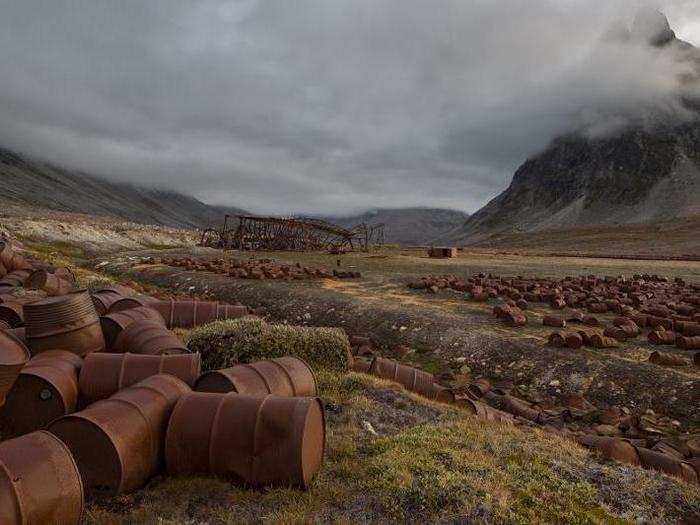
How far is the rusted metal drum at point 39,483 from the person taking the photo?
4.07 m

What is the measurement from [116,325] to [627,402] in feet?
35.5

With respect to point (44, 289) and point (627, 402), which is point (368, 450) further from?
point (44, 289)

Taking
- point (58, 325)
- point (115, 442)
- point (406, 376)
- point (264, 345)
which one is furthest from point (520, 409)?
point (58, 325)

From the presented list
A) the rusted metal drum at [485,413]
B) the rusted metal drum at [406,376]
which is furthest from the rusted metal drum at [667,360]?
the rusted metal drum at [406,376]

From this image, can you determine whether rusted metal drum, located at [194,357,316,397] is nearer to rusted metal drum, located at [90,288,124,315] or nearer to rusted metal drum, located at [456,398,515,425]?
rusted metal drum, located at [456,398,515,425]

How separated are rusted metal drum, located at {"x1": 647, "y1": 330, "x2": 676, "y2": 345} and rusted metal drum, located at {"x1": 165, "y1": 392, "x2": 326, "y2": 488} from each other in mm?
11822

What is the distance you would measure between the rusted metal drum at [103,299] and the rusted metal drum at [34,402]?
170 inches

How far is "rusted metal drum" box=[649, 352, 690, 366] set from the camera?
11836mm

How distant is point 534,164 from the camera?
19575 cm

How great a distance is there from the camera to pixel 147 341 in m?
8.87

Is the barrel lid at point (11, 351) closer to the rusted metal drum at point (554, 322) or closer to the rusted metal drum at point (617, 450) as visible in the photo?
the rusted metal drum at point (617, 450)

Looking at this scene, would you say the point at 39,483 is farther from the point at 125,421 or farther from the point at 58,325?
the point at 58,325

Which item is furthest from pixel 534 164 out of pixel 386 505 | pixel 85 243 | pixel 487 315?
pixel 386 505

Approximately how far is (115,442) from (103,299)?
7157mm
